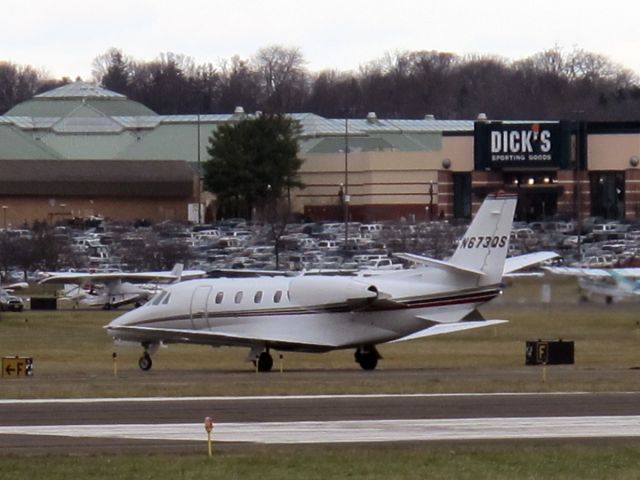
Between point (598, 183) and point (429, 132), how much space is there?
2867 cm

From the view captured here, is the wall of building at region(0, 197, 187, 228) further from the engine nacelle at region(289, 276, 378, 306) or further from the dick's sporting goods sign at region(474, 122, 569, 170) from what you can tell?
the engine nacelle at region(289, 276, 378, 306)

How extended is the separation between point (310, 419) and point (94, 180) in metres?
111

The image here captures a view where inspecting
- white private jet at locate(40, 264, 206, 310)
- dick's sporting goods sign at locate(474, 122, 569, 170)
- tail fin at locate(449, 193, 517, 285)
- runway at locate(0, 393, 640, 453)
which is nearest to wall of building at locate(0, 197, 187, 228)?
dick's sporting goods sign at locate(474, 122, 569, 170)

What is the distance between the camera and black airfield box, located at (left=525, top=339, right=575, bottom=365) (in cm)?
4997

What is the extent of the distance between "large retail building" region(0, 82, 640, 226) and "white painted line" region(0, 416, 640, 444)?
293 ft

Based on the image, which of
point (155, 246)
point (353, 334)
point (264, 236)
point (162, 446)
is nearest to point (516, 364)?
point (353, 334)

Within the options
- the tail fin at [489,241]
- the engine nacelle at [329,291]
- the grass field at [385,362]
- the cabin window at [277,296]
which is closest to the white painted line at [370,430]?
the grass field at [385,362]

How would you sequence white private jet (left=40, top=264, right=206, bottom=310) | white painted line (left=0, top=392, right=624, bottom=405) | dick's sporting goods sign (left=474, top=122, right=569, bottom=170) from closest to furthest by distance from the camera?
1. white painted line (left=0, top=392, right=624, bottom=405)
2. white private jet (left=40, top=264, right=206, bottom=310)
3. dick's sporting goods sign (left=474, top=122, right=569, bottom=170)

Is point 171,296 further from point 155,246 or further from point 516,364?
point 155,246

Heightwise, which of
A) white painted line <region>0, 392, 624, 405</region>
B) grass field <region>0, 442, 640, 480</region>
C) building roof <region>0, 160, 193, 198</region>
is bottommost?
white painted line <region>0, 392, 624, 405</region>

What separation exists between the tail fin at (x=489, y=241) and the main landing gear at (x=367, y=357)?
3634mm

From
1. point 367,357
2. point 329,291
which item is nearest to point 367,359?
point 367,357

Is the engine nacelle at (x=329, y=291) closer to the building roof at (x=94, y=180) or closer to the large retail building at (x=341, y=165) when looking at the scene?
the large retail building at (x=341, y=165)

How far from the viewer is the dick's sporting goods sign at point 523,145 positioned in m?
130
